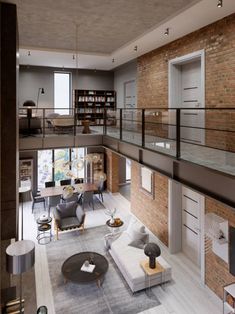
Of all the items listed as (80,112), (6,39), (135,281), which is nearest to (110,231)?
(135,281)

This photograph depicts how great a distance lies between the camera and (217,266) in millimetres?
6160

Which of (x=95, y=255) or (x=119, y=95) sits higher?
(x=119, y=95)

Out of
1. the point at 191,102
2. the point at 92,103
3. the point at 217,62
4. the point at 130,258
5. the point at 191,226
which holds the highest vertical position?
the point at 92,103

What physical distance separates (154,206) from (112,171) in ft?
14.8

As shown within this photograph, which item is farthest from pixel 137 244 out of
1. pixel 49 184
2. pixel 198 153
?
pixel 49 184

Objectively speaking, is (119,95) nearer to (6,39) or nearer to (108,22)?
(108,22)

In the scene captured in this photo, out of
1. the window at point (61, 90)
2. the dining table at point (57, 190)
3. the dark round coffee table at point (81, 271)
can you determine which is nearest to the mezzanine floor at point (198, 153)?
the dark round coffee table at point (81, 271)

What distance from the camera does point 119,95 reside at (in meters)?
12.4

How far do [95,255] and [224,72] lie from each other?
5.84 m

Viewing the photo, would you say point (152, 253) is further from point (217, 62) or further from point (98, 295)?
point (217, 62)

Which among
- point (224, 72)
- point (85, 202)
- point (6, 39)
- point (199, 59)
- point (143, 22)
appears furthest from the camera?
point (85, 202)

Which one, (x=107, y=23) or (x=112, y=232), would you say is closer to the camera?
A: (x=107, y=23)

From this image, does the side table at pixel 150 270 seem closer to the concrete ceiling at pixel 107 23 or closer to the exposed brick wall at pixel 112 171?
the concrete ceiling at pixel 107 23

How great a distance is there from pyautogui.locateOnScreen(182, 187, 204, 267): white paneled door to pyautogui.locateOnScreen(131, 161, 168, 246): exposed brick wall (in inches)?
23.1
